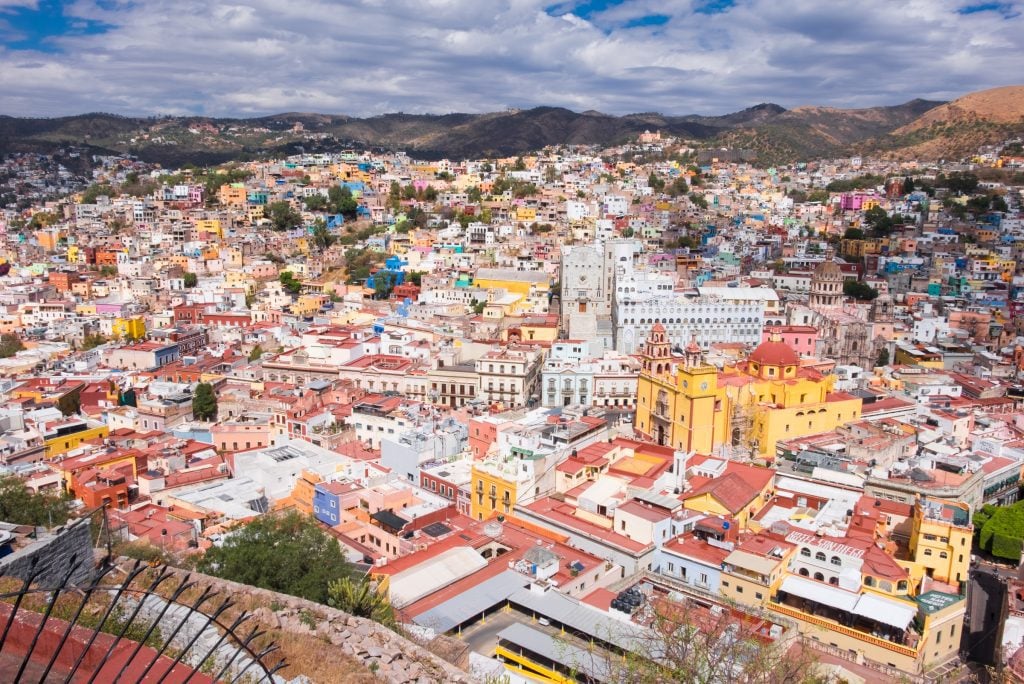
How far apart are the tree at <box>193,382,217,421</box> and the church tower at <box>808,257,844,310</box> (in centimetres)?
2505

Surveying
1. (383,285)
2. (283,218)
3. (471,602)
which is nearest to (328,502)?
(471,602)

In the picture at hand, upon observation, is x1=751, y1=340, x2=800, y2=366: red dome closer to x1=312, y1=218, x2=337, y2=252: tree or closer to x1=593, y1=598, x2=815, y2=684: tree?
x1=593, y1=598, x2=815, y2=684: tree

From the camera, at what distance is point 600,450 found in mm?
19500

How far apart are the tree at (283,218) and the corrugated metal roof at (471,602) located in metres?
46.3

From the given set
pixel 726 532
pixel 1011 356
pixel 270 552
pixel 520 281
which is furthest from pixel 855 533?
pixel 520 281

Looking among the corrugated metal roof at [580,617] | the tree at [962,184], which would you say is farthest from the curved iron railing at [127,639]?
the tree at [962,184]

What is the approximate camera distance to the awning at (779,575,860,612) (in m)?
13.6

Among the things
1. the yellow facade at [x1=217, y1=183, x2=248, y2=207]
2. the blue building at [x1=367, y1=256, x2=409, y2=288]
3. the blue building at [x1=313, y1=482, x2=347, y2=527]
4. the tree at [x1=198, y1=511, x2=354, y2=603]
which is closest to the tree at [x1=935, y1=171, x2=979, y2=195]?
the blue building at [x1=367, y1=256, x2=409, y2=288]

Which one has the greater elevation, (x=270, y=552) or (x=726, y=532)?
Answer: (x=270, y=552)

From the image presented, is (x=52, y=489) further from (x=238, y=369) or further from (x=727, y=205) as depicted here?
(x=727, y=205)

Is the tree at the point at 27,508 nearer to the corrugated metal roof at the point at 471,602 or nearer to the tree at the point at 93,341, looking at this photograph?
the corrugated metal roof at the point at 471,602

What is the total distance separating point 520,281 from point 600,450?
66.9 ft

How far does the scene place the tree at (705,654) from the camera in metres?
9.28

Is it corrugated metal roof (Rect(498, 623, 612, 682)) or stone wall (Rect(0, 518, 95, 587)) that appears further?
corrugated metal roof (Rect(498, 623, 612, 682))
